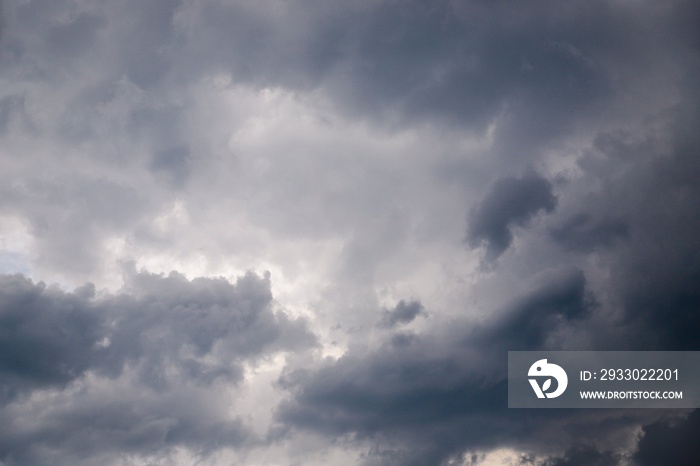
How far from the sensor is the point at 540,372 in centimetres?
10912

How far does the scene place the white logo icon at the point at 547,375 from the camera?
10673 cm

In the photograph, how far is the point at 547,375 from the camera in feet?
356

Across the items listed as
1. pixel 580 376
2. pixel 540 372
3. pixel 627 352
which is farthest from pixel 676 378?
pixel 540 372

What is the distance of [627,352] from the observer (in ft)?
343

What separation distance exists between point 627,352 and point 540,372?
23.6m

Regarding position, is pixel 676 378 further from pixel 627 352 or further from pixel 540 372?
pixel 540 372

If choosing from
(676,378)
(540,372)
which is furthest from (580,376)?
(676,378)

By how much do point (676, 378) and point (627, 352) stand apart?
37.4 feet

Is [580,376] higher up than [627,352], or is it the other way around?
[627,352]

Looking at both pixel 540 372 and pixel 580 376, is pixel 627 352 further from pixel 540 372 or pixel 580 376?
pixel 540 372

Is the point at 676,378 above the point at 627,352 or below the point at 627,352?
below

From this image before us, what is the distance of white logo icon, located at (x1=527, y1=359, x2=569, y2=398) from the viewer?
4202 inches

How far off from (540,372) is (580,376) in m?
10.1

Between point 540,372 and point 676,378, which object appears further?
point 540,372
